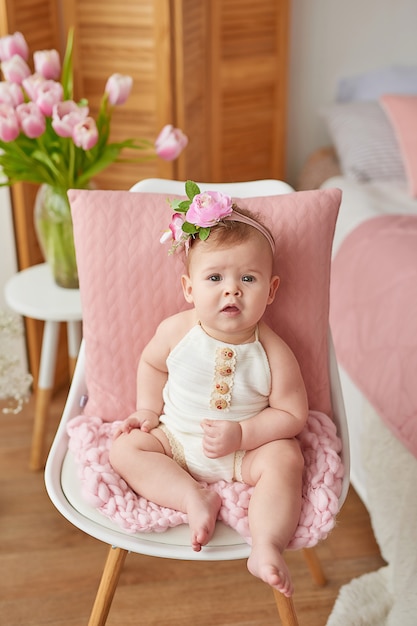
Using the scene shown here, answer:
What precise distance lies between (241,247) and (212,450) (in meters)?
0.36

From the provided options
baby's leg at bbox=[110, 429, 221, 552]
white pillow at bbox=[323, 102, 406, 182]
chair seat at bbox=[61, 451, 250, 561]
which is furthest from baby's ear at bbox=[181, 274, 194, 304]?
white pillow at bbox=[323, 102, 406, 182]

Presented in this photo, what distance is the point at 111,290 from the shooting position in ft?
4.95

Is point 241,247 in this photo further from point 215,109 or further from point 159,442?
point 215,109

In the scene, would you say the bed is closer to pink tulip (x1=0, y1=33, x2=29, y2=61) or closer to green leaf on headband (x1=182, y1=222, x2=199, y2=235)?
green leaf on headband (x1=182, y1=222, x2=199, y2=235)

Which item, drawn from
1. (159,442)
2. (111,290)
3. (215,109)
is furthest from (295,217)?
(215,109)

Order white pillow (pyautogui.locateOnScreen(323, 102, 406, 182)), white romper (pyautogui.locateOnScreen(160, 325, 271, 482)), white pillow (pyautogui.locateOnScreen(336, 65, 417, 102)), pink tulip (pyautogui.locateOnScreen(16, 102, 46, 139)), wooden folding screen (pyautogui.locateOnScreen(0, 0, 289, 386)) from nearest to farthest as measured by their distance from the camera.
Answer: white romper (pyautogui.locateOnScreen(160, 325, 271, 482)) → pink tulip (pyautogui.locateOnScreen(16, 102, 46, 139)) → wooden folding screen (pyautogui.locateOnScreen(0, 0, 289, 386)) → white pillow (pyautogui.locateOnScreen(323, 102, 406, 182)) → white pillow (pyautogui.locateOnScreen(336, 65, 417, 102))

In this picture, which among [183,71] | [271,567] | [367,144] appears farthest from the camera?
[367,144]

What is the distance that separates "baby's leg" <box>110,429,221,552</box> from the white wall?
194 centimetres

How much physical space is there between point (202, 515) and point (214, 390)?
226mm

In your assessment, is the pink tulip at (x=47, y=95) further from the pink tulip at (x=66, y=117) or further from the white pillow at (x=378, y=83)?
the white pillow at (x=378, y=83)

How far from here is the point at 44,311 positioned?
1.93m

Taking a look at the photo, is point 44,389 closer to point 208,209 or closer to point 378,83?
point 208,209

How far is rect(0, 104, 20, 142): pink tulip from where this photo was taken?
1765mm

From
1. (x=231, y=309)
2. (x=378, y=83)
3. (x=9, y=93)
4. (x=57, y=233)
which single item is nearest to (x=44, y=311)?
(x=57, y=233)
